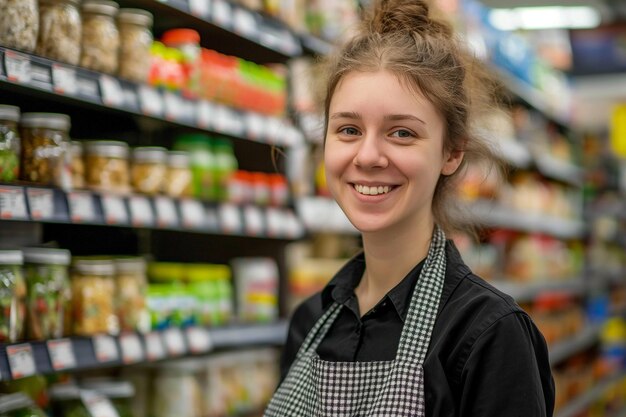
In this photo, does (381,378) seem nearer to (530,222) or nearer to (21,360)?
(21,360)

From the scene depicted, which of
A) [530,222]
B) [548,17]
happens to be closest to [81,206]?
[530,222]

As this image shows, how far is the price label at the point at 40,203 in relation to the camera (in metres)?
2.22

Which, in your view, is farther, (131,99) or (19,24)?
(131,99)

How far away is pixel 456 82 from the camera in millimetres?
1838

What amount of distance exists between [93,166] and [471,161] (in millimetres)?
1138

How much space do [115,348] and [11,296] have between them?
0.42 m

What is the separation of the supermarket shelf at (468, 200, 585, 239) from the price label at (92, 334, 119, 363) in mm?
2539

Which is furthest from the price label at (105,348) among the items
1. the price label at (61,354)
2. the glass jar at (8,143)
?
the glass jar at (8,143)

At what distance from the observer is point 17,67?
213 centimetres

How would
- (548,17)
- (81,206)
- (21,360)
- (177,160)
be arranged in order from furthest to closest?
1. (548,17)
2. (177,160)
3. (81,206)
4. (21,360)

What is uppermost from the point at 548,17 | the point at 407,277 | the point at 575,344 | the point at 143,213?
the point at 548,17

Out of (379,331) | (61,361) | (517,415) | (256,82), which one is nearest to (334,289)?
(379,331)

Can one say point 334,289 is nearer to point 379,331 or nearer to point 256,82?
point 379,331

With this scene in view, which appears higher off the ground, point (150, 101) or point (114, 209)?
point (150, 101)
